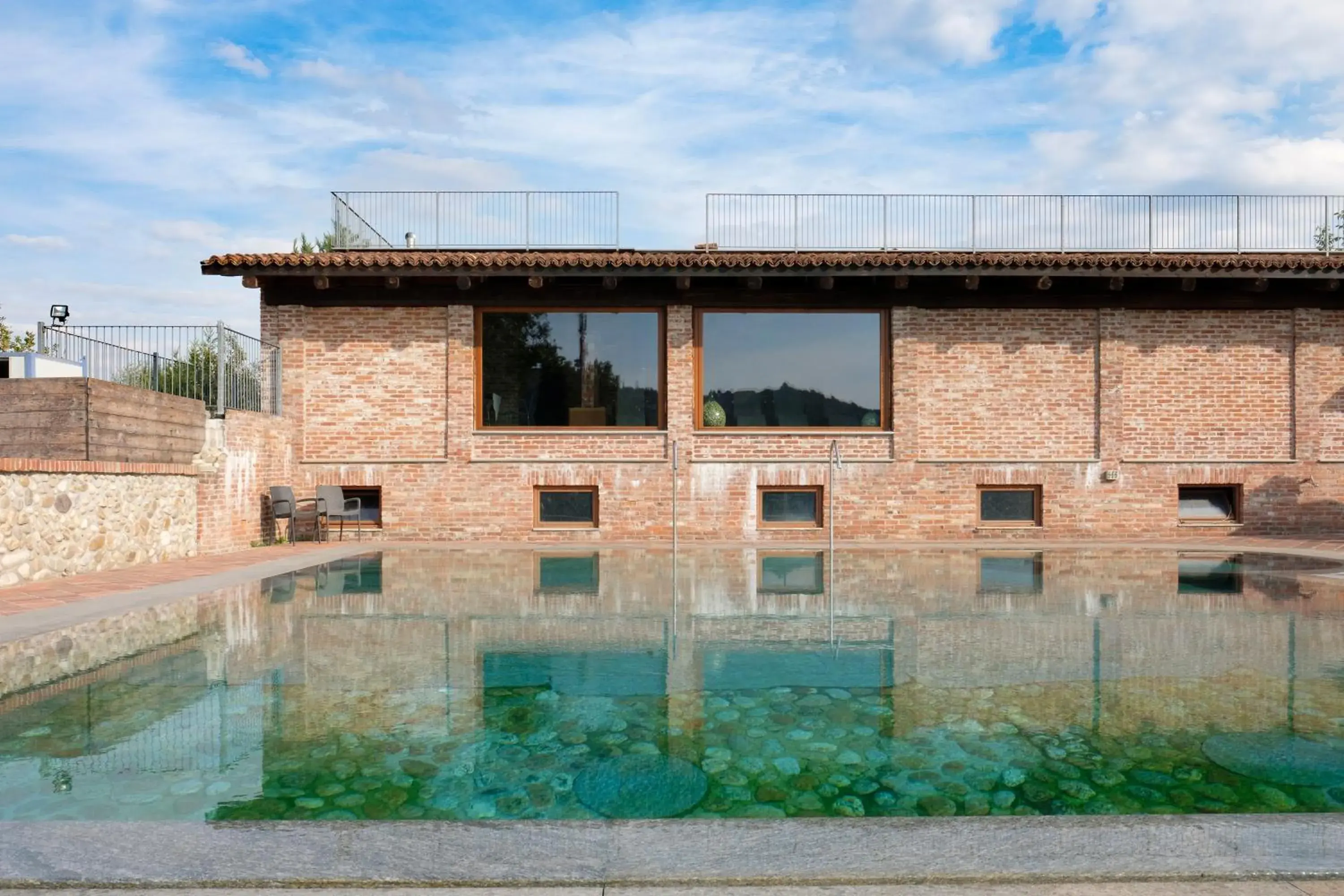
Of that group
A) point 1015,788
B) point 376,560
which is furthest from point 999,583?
point 376,560

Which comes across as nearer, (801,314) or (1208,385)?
(1208,385)

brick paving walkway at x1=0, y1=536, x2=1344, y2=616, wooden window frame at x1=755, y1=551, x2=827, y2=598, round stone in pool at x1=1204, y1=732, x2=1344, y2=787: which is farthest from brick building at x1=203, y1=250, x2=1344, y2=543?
round stone in pool at x1=1204, y1=732, x2=1344, y2=787

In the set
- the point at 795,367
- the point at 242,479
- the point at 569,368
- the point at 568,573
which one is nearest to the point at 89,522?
the point at 242,479

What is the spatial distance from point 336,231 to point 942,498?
12.4 metres

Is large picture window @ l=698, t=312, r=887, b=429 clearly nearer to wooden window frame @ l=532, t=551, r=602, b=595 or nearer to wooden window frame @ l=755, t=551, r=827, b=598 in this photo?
wooden window frame @ l=755, t=551, r=827, b=598

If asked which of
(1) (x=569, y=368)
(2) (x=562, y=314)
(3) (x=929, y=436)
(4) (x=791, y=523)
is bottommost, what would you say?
(4) (x=791, y=523)

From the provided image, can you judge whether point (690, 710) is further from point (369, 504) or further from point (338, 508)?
point (369, 504)

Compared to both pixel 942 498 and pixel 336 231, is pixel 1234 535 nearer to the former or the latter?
pixel 942 498

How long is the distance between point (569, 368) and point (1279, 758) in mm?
12438

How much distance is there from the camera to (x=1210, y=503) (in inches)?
588

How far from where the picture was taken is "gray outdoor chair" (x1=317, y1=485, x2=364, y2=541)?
45.3 feet

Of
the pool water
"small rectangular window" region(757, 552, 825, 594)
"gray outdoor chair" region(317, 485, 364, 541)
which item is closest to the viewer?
the pool water

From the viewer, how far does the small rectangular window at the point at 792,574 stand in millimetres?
8852

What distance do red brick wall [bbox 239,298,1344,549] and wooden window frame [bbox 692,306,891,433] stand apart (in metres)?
0.12
